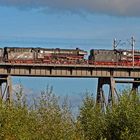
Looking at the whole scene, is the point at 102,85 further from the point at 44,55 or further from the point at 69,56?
the point at 44,55

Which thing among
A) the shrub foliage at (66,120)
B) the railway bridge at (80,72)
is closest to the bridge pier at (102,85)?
the railway bridge at (80,72)

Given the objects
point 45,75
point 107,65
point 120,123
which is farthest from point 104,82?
point 120,123

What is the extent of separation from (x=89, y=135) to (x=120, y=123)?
326 cm

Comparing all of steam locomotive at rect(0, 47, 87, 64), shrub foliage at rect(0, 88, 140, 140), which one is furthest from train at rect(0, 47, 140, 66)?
shrub foliage at rect(0, 88, 140, 140)

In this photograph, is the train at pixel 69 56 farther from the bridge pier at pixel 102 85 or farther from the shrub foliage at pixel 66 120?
the shrub foliage at pixel 66 120

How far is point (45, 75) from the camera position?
307 ft

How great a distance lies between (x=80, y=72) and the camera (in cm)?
9562

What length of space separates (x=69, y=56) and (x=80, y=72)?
5.51 metres

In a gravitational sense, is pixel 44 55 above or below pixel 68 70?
above

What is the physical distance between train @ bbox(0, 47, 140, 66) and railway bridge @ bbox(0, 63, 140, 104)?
1128 millimetres

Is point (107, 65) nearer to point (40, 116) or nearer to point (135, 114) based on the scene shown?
point (135, 114)

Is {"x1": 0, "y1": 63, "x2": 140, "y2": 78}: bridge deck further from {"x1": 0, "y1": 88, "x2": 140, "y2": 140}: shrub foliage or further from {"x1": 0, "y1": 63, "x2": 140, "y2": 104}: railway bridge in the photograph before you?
{"x1": 0, "y1": 88, "x2": 140, "y2": 140}: shrub foliage

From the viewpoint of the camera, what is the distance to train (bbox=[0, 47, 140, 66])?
96.7 m

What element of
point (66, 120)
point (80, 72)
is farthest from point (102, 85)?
point (66, 120)
